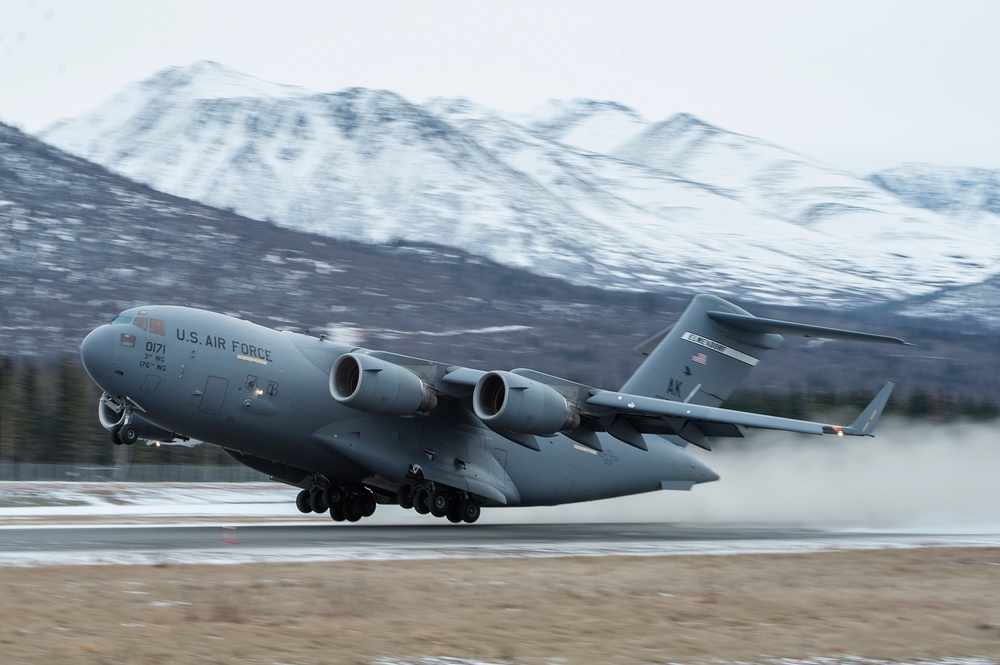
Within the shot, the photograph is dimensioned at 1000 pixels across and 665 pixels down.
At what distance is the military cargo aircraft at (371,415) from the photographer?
64.2ft

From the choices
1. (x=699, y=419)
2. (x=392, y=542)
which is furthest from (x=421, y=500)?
(x=699, y=419)

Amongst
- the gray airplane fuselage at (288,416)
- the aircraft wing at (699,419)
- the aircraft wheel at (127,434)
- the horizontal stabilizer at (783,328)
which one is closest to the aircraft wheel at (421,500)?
the gray airplane fuselage at (288,416)

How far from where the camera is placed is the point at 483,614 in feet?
32.9

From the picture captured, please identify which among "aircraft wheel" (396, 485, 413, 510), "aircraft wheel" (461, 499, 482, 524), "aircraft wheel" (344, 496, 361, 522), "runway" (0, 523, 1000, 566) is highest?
"runway" (0, 523, 1000, 566)

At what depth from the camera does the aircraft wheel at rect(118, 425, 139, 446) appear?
770 inches

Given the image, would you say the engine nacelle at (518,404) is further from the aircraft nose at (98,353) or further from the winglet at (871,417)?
the aircraft nose at (98,353)

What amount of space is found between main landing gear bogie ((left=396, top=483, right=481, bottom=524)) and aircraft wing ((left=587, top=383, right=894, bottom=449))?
308 centimetres

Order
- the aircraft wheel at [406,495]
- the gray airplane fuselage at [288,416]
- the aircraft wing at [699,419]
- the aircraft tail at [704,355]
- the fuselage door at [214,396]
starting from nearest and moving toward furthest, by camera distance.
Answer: the gray airplane fuselage at [288,416] < the fuselage door at [214,396] < the aircraft wing at [699,419] < the aircraft wheel at [406,495] < the aircraft tail at [704,355]

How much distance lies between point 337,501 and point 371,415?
2.60 m

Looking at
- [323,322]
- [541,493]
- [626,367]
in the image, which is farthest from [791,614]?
[323,322]

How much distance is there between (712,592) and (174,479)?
4704 cm

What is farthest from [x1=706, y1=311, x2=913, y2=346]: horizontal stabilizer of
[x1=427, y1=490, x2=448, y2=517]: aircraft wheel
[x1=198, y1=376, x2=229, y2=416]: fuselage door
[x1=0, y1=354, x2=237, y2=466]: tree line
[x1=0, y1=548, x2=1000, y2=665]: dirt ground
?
[x1=0, y1=354, x2=237, y2=466]: tree line

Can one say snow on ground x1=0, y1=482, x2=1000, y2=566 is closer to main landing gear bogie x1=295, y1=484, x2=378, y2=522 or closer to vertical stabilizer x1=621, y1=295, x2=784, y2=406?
main landing gear bogie x1=295, y1=484, x2=378, y2=522

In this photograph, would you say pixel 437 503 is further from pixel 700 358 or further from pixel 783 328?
pixel 783 328
